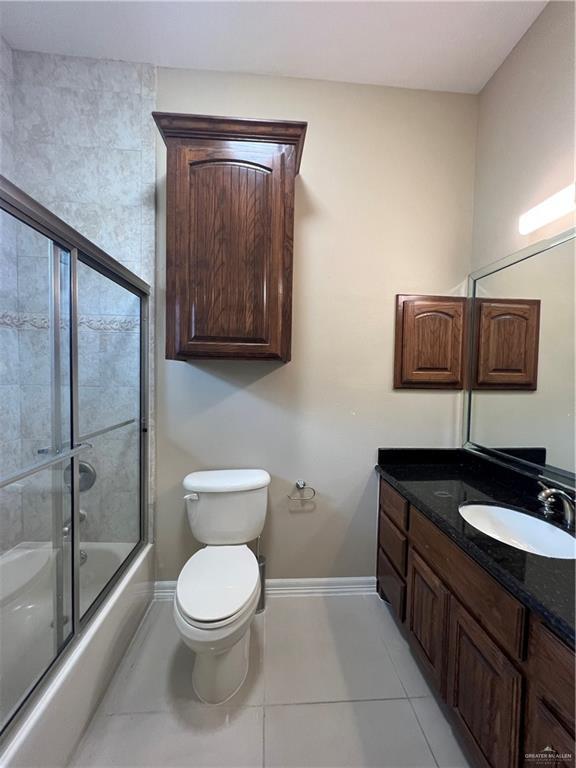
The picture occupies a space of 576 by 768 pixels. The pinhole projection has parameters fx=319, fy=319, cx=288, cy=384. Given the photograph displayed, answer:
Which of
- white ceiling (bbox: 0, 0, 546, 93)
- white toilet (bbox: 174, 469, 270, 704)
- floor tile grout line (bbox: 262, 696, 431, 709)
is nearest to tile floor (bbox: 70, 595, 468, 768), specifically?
floor tile grout line (bbox: 262, 696, 431, 709)

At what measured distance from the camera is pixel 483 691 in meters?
0.95

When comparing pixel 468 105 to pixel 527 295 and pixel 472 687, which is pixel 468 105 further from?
pixel 472 687

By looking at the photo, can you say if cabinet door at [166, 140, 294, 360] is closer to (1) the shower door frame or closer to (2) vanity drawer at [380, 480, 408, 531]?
(1) the shower door frame

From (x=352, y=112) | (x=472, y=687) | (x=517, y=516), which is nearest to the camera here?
(x=472, y=687)

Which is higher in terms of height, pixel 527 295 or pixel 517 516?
pixel 527 295

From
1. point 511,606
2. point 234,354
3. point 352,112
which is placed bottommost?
point 511,606

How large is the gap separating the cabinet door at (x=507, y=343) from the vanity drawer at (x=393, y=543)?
901 mm

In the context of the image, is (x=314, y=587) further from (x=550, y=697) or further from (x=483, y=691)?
(x=550, y=697)

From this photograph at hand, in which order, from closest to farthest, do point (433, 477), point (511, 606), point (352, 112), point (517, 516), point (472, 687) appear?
point (511, 606) → point (472, 687) → point (517, 516) → point (433, 477) → point (352, 112)

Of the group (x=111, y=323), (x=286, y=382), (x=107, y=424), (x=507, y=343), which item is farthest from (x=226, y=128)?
(x=507, y=343)

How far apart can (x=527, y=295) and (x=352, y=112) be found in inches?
53.6

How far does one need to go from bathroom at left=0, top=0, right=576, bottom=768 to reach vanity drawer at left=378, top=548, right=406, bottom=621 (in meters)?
0.03

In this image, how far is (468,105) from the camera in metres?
1.81

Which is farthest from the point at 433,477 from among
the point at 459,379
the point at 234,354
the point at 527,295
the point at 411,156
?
the point at 411,156
